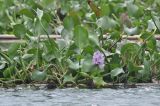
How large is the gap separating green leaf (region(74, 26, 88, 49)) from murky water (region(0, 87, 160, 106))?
1.04 feet

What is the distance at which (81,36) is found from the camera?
5105 mm

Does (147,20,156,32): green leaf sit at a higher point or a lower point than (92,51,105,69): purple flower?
higher

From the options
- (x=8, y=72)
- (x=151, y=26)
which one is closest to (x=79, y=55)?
(x=8, y=72)

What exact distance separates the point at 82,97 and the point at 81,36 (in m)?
0.49

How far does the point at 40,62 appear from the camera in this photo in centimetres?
526

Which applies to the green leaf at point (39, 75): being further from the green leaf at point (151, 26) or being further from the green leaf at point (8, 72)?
the green leaf at point (151, 26)

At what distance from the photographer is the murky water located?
181 inches

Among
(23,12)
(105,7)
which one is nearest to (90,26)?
(105,7)

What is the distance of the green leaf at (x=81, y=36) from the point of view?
16.7 ft

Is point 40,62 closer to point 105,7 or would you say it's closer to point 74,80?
point 74,80

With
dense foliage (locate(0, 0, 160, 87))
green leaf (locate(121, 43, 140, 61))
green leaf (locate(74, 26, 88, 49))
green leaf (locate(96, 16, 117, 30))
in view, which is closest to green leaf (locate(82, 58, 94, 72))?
dense foliage (locate(0, 0, 160, 87))

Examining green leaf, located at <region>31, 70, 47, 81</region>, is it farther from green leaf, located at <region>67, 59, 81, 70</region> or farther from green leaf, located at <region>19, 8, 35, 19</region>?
green leaf, located at <region>19, 8, 35, 19</region>

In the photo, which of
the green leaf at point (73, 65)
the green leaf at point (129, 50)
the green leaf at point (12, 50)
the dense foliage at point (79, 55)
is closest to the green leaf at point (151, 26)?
the dense foliage at point (79, 55)

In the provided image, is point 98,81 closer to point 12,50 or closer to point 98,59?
point 98,59
